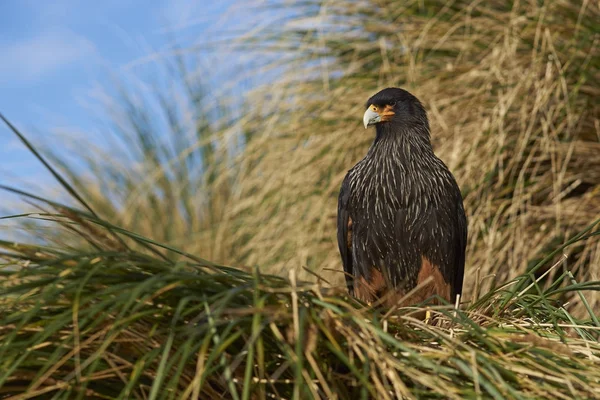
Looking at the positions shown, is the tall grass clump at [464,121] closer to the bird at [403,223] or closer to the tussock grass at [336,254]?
the tussock grass at [336,254]

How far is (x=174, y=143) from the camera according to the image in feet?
24.9

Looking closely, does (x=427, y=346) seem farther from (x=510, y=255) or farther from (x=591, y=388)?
(x=510, y=255)

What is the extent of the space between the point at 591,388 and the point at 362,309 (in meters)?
0.44

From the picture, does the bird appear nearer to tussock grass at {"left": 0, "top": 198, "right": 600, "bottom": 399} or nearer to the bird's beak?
the bird's beak

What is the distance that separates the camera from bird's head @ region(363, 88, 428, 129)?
10.1ft

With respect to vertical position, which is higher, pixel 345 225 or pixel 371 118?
pixel 371 118

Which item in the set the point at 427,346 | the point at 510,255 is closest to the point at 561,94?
the point at 510,255

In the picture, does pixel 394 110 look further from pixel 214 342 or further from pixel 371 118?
pixel 214 342

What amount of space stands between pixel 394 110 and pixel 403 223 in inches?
21.0

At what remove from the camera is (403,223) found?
2.79 metres

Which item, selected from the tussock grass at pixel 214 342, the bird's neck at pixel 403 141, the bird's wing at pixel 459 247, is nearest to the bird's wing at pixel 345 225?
the bird's neck at pixel 403 141

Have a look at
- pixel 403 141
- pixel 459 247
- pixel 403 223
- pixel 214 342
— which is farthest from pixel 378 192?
pixel 214 342

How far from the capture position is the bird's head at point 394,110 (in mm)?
3064

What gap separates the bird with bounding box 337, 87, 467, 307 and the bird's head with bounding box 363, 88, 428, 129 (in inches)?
4.5
